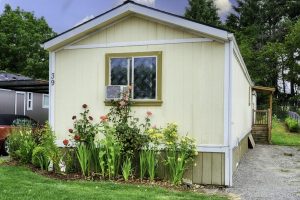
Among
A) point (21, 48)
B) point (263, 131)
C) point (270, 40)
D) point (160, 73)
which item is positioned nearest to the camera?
point (160, 73)

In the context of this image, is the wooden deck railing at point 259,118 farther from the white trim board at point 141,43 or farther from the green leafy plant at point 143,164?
the green leafy plant at point 143,164

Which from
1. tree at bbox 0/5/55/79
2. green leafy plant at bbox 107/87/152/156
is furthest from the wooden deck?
tree at bbox 0/5/55/79

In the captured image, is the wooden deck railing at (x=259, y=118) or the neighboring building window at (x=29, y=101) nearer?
the wooden deck railing at (x=259, y=118)

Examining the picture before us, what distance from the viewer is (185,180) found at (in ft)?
27.3

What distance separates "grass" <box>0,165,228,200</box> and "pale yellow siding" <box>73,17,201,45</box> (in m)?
3.30

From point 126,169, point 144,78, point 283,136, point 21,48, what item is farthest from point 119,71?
point 21,48

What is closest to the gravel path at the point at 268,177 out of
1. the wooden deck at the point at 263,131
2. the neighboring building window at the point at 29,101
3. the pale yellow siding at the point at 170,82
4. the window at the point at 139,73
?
the pale yellow siding at the point at 170,82

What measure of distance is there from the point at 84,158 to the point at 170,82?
8.25 ft

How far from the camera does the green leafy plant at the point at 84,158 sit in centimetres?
858

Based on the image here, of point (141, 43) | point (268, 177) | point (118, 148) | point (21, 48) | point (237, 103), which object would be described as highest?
point (21, 48)

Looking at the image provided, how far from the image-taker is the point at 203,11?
4022cm

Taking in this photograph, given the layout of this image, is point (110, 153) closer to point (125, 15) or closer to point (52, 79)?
point (52, 79)

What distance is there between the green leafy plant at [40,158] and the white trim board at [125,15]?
97.3 inches

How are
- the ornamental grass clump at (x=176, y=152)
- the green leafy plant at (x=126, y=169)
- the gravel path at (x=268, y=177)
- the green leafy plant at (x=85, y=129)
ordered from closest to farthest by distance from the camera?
the gravel path at (x=268, y=177) < the ornamental grass clump at (x=176, y=152) < the green leafy plant at (x=126, y=169) < the green leafy plant at (x=85, y=129)
